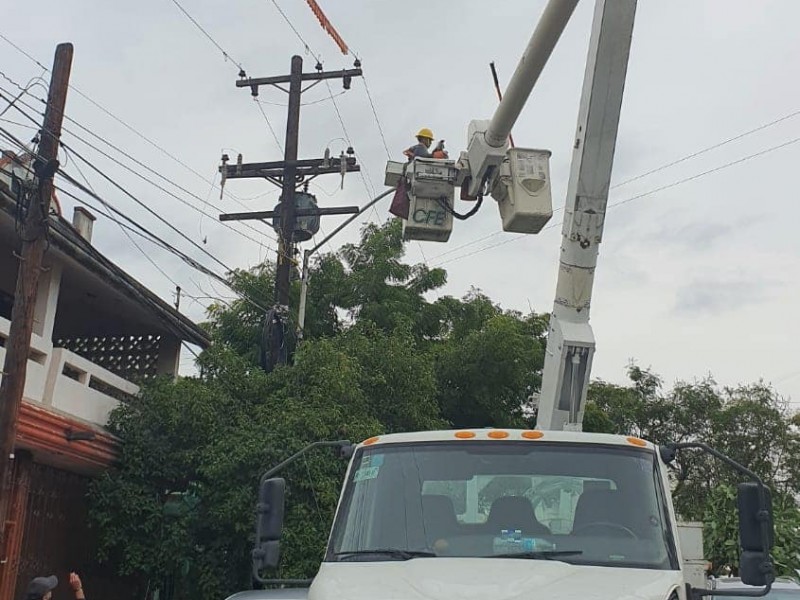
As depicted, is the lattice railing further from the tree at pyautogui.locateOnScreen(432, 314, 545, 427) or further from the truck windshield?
the truck windshield

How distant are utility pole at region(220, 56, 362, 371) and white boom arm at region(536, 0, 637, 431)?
10.4 metres

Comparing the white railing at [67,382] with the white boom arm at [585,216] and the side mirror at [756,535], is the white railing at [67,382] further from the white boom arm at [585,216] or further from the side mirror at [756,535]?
the side mirror at [756,535]

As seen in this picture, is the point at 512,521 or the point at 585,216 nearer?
the point at 512,521

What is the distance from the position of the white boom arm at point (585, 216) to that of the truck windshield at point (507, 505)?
2331 millimetres

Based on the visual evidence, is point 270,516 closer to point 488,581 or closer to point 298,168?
point 488,581

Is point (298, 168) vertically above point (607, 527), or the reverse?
point (298, 168)

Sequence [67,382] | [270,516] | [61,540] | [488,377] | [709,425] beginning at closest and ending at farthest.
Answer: [270,516]
[67,382]
[61,540]
[488,377]
[709,425]

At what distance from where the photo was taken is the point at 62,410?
14078 mm

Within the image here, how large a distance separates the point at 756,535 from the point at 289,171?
15.3 meters

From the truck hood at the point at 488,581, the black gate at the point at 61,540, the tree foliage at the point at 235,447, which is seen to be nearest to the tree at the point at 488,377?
the tree foliage at the point at 235,447

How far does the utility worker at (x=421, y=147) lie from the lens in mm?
10031

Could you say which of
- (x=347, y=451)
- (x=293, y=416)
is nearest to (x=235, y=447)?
(x=293, y=416)

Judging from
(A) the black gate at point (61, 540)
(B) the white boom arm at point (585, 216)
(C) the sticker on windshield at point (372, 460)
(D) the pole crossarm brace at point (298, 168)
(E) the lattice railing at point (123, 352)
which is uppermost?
(D) the pole crossarm brace at point (298, 168)

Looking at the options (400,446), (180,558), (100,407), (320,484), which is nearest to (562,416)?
(400,446)
